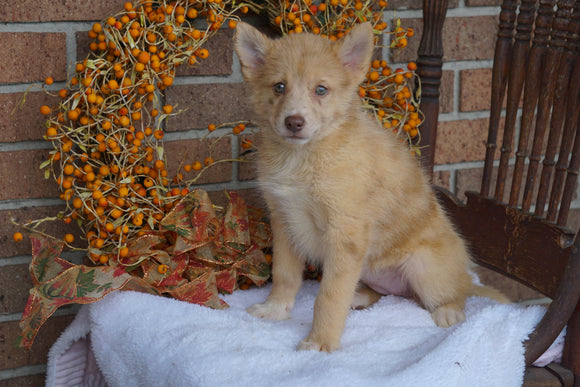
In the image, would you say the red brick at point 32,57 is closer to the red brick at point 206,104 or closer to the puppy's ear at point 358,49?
the red brick at point 206,104

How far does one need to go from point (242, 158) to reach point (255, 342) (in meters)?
0.65

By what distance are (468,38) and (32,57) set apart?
4.51ft

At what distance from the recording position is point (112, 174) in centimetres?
151

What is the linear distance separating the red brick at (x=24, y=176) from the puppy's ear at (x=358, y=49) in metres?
0.86

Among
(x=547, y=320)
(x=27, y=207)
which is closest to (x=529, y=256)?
(x=547, y=320)

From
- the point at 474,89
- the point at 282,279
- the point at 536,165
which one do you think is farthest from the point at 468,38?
the point at 282,279

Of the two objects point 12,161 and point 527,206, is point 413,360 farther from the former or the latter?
point 12,161

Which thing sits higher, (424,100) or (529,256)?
(424,100)

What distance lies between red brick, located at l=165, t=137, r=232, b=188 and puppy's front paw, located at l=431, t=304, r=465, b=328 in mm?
753

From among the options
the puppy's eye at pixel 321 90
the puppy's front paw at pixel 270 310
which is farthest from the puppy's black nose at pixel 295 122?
the puppy's front paw at pixel 270 310

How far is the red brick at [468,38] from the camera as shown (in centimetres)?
200

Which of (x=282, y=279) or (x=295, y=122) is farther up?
(x=295, y=122)

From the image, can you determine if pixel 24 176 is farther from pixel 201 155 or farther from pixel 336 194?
pixel 336 194

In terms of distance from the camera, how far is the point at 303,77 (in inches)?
54.3
